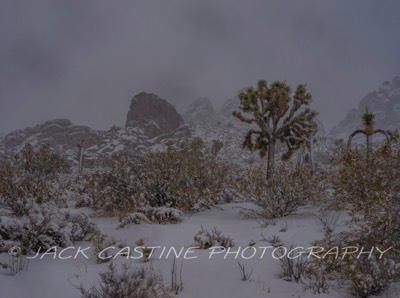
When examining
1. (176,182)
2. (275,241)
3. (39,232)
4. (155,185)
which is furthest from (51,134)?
(275,241)

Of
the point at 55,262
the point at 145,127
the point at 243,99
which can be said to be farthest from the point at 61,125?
the point at 55,262

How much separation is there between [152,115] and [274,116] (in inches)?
4425

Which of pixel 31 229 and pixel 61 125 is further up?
pixel 61 125

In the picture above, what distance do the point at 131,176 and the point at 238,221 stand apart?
3.82 m

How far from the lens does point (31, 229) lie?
248 inches

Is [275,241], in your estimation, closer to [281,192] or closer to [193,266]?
[193,266]

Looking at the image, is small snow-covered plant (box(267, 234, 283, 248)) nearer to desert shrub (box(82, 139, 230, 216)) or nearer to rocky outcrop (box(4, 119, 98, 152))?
desert shrub (box(82, 139, 230, 216))

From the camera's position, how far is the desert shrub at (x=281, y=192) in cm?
888

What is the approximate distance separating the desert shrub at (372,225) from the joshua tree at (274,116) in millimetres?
9693

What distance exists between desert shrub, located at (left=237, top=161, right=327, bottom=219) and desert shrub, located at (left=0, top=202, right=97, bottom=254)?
14.0ft

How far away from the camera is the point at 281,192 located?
355 inches

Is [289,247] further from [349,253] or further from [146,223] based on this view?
[146,223]

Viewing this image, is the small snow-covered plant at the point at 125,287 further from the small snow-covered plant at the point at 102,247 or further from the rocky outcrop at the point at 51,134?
the rocky outcrop at the point at 51,134

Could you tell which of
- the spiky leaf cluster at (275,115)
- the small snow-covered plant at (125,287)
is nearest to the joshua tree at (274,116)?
the spiky leaf cluster at (275,115)
